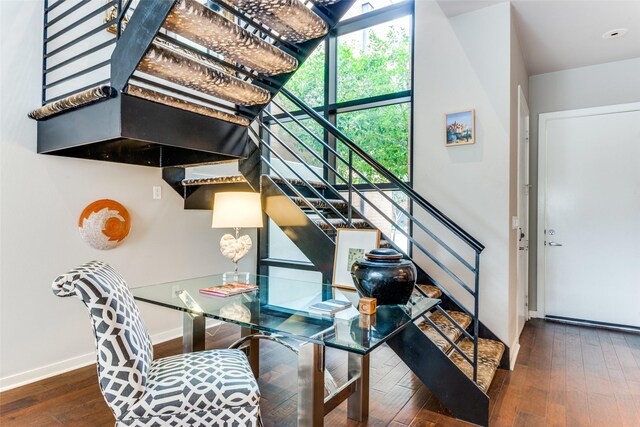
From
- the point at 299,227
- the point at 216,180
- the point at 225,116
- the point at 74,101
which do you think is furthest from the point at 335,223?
the point at 74,101

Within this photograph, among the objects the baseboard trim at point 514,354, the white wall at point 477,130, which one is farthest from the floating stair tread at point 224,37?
the baseboard trim at point 514,354

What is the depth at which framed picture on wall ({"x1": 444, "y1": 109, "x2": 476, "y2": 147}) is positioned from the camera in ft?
9.46

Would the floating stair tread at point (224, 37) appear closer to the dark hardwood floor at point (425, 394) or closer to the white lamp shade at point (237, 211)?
the white lamp shade at point (237, 211)

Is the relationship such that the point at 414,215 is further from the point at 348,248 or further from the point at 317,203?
the point at 348,248

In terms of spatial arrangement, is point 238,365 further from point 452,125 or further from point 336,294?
point 452,125

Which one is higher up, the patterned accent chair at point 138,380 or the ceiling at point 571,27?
the ceiling at point 571,27

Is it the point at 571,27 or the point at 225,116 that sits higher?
the point at 571,27

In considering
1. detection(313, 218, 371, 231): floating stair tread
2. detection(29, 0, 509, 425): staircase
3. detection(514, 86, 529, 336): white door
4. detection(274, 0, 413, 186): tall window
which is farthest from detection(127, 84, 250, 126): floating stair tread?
detection(514, 86, 529, 336): white door

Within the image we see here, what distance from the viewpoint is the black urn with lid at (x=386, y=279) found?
168 cm

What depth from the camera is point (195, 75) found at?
72.7 inches

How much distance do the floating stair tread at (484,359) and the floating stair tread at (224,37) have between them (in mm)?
2073

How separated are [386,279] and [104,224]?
7.25 ft

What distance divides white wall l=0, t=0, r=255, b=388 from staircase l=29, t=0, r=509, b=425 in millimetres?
108

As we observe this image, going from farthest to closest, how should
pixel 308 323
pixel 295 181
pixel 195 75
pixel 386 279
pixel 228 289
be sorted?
1. pixel 295 181
2. pixel 228 289
3. pixel 195 75
4. pixel 386 279
5. pixel 308 323
